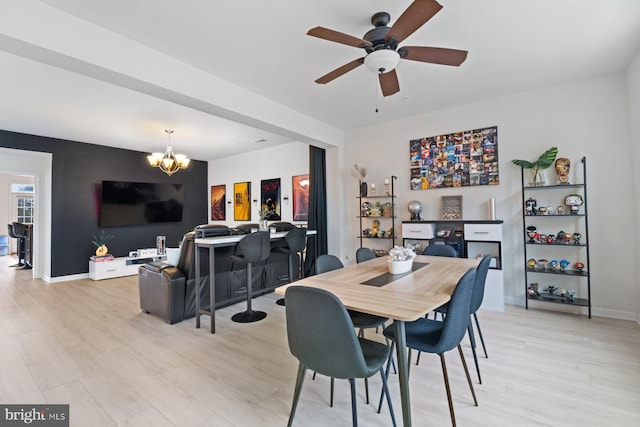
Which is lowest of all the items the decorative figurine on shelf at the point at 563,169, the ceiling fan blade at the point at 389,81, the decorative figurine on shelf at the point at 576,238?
the decorative figurine on shelf at the point at 576,238

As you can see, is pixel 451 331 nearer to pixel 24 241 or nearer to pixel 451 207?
pixel 451 207

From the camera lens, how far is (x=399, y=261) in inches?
90.0

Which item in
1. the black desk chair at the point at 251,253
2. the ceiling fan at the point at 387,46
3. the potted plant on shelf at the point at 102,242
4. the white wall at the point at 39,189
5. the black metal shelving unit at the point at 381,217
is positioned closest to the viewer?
the ceiling fan at the point at 387,46

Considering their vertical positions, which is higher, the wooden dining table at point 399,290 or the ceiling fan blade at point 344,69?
the ceiling fan blade at point 344,69

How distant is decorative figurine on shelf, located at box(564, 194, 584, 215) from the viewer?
345 centimetres

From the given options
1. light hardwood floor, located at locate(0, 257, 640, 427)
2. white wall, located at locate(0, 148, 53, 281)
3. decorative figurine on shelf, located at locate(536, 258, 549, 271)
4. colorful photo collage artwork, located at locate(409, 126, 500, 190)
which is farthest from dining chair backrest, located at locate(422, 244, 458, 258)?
white wall, located at locate(0, 148, 53, 281)

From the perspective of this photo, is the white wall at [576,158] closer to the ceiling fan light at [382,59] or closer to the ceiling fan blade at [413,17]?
the ceiling fan light at [382,59]

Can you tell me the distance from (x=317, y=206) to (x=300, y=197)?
953 mm

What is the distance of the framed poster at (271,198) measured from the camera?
258 inches

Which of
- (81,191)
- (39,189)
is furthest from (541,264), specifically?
(39,189)

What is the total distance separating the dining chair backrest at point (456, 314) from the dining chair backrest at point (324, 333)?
52 cm

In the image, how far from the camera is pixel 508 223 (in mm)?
3938

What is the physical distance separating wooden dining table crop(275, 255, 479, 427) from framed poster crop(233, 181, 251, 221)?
5.02 m

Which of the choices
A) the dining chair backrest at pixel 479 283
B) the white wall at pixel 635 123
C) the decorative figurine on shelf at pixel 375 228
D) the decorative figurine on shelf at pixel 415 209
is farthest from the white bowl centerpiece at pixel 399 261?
the white wall at pixel 635 123
